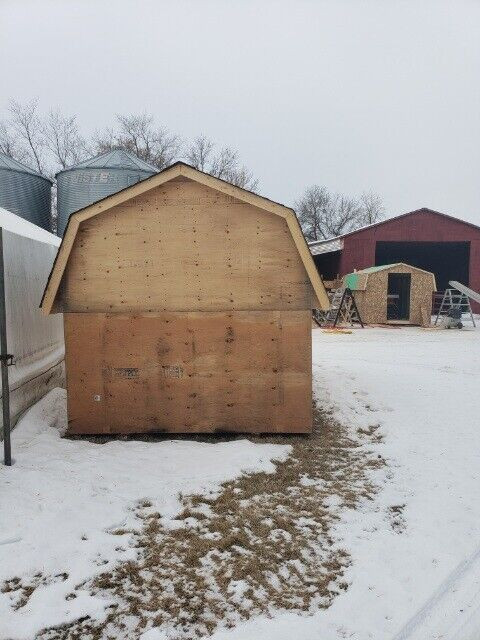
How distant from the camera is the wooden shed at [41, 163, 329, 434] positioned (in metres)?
6.20

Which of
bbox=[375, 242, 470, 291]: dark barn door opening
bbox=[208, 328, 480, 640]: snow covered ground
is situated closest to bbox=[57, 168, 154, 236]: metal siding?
bbox=[208, 328, 480, 640]: snow covered ground

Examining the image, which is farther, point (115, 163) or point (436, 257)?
point (436, 257)

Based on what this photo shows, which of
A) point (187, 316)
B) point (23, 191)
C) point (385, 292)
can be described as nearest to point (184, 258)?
point (187, 316)

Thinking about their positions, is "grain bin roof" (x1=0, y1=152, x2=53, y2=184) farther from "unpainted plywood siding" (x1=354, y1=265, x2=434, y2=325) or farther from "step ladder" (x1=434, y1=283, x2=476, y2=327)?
"step ladder" (x1=434, y1=283, x2=476, y2=327)

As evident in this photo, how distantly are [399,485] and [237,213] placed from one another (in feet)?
12.0

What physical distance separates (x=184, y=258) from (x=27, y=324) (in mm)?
2511

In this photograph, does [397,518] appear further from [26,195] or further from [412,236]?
[412,236]

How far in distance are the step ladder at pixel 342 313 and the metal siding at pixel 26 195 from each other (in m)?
11.8

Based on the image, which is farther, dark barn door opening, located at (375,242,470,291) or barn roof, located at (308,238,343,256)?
dark barn door opening, located at (375,242,470,291)

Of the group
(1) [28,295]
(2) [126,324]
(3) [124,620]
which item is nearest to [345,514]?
(3) [124,620]

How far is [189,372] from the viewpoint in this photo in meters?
6.30

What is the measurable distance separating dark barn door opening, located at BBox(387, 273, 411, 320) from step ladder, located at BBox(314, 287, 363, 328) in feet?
8.62

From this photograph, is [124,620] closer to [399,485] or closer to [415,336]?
[399,485]

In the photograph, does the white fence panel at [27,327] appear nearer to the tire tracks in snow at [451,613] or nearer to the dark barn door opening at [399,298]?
the tire tracks in snow at [451,613]
